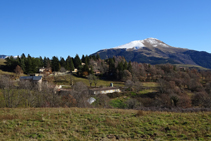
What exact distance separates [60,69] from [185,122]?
76730 mm

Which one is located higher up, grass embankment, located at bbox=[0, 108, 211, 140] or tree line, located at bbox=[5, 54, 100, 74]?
tree line, located at bbox=[5, 54, 100, 74]

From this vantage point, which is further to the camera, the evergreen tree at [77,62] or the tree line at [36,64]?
the evergreen tree at [77,62]

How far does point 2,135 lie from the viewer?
906 cm

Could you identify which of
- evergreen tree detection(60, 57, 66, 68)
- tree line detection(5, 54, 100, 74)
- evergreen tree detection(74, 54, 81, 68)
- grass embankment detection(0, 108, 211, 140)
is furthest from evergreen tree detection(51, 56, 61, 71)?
grass embankment detection(0, 108, 211, 140)

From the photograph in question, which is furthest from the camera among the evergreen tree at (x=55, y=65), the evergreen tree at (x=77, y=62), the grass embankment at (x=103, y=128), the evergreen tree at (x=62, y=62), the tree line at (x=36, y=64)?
the evergreen tree at (x=77, y=62)

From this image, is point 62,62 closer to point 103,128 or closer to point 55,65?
point 55,65

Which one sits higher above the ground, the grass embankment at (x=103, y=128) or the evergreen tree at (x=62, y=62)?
the evergreen tree at (x=62, y=62)

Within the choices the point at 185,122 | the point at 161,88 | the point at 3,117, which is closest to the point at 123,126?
the point at 185,122

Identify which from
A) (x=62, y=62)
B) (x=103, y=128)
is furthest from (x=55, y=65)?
(x=103, y=128)

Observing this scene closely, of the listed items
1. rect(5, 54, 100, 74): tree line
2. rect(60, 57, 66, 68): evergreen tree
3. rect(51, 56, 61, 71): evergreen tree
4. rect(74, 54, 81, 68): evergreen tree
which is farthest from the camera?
rect(74, 54, 81, 68): evergreen tree

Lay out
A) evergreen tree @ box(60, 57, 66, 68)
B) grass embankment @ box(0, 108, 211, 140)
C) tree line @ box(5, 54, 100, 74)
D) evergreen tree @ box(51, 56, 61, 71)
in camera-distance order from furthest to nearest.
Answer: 1. evergreen tree @ box(60, 57, 66, 68)
2. evergreen tree @ box(51, 56, 61, 71)
3. tree line @ box(5, 54, 100, 74)
4. grass embankment @ box(0, 108, 211, 140)

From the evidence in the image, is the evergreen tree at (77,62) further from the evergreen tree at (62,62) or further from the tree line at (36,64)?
the evergreen tree at (62,62)

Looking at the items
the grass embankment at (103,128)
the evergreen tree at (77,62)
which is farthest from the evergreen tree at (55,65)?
the grass embankment at (103,128)

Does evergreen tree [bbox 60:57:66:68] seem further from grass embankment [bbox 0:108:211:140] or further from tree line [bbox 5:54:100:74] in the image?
grass embankment [bbox 0:108:211:140]
